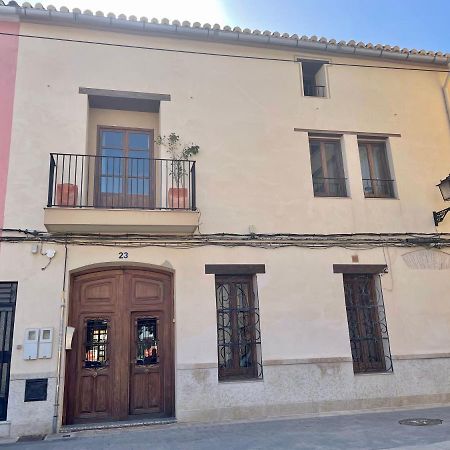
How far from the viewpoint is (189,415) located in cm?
700

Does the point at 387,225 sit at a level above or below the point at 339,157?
below

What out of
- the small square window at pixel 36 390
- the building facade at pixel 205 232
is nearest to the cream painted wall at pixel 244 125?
the building facade at pixel 205 232

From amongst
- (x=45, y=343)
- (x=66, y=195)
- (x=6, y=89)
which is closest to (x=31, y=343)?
(x=45, y=343)

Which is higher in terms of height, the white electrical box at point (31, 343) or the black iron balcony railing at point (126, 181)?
the black iron balcony railing at point (126, 181)

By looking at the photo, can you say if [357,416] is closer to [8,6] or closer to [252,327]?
[252,327]

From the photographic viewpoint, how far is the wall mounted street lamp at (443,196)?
27.8ft

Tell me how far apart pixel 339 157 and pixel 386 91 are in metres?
2.02

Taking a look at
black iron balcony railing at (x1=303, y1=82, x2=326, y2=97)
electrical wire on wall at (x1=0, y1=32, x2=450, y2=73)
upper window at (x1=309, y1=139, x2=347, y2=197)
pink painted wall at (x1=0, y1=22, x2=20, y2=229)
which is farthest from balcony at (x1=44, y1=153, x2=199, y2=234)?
black iron balcony railing at (x1=303, y1=82, x2=326, y2=97)

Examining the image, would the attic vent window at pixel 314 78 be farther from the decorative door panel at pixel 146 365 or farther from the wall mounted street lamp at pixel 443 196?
the decorative door panel at pixel 146 365

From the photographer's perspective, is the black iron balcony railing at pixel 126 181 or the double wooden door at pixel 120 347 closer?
the double wooden door at pixel 120 347

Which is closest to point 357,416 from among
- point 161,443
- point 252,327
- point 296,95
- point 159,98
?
point 252,327

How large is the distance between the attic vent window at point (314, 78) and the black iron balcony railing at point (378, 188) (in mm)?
2185

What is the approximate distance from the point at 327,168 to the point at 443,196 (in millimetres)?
2446

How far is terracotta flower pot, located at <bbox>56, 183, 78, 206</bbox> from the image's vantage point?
7109 mm
